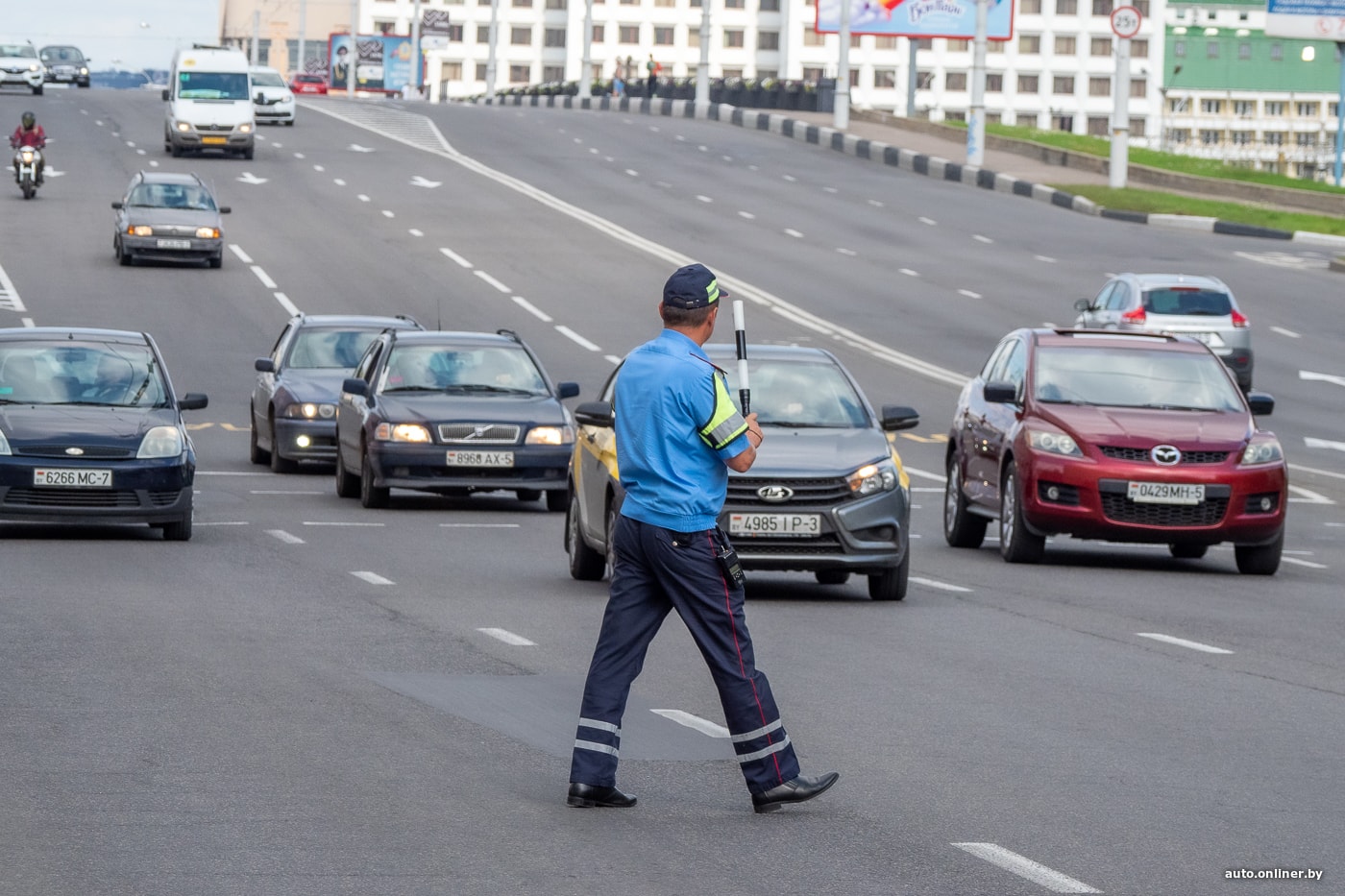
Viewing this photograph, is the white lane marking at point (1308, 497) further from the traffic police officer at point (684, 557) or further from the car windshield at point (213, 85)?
the car windshield at point (213, 85)

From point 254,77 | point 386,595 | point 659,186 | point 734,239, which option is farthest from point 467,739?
point 254,77

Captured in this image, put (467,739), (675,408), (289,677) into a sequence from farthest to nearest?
(289,677) → (467,739) → (675,408)

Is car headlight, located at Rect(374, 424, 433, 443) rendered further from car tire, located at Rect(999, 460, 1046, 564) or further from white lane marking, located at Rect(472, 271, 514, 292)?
white lane marking, located at Rect(472, 271, 514, 292)

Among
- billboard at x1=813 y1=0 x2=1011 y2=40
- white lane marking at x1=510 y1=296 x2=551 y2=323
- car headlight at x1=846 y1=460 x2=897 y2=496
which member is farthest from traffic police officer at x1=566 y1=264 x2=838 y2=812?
billboard at x1=813 y1=0 x2=1011 y2=40

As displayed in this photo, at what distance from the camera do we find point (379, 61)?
5969 inches

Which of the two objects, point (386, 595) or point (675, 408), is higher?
point (675, 408)

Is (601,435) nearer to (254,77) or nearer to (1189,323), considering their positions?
(1189,323)

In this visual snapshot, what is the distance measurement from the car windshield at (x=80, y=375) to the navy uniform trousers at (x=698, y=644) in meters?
10.9

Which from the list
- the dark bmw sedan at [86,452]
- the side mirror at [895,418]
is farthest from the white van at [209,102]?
the side mirror at [895,418]

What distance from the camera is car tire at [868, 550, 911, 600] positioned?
1429cm

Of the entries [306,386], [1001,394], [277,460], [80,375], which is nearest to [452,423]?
[80,375]

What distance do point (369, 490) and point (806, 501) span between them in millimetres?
7262

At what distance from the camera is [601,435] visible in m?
14.6

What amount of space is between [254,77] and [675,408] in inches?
2791
